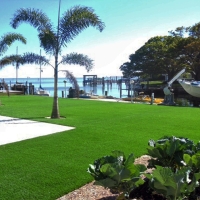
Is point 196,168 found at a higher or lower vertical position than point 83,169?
higher

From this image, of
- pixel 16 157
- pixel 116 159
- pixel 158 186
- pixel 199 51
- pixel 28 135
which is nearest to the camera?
pixel 158 186

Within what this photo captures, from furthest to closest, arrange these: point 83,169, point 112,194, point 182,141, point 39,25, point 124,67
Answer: point 124,67
point 39,25
point 83,169
point 182,141
point 112,194

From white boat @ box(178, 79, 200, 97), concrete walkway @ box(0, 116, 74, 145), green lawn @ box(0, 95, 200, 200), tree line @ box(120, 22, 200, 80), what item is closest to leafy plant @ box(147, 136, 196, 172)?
green lawn @ box(0, 95, 200, 200)

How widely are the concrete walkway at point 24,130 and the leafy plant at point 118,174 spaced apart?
145 inches

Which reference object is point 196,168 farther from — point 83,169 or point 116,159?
point 83,169

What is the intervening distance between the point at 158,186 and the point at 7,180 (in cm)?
217

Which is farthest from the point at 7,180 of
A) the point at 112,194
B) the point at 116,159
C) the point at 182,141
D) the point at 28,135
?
the point at 28,135

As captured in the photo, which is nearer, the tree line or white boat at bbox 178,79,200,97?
white boat at bbox 178,79,200,97

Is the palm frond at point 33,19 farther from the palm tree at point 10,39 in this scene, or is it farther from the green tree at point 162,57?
the green tree at point 162,57

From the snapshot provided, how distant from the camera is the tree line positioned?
33.0m

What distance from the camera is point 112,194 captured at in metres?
3.05

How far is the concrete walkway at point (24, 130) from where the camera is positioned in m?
6.17

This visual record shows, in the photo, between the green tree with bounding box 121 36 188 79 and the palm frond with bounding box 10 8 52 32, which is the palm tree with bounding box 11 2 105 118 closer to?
the palm frond with bounding box 10 8 52 32

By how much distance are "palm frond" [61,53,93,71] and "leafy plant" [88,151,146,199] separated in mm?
7364
